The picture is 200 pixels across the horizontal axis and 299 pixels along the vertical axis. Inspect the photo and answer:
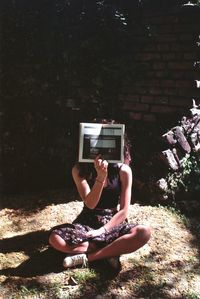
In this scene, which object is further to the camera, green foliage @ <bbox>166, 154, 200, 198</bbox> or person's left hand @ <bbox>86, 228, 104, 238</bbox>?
green foliage @ <bbox>166, 154, 200, 198</bbox>

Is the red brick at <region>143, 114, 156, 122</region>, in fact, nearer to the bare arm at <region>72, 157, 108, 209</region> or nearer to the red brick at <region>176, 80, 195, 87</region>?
the red brick at <region>176, 80, 195, 87</region>

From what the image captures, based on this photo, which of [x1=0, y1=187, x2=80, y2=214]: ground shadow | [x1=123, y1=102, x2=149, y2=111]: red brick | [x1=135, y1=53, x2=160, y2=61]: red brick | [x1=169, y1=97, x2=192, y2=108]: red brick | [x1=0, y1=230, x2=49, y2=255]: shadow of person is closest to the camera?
[x1=0, y1=230, x2=49, y2=255]: shadow of person

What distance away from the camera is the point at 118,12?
14.4ft

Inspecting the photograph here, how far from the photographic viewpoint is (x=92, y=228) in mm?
3334

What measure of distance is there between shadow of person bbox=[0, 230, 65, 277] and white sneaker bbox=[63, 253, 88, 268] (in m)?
0.11

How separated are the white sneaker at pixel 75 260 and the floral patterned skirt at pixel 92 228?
0.11 meters

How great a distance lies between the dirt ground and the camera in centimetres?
296

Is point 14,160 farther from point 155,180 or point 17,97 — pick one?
point 155,180

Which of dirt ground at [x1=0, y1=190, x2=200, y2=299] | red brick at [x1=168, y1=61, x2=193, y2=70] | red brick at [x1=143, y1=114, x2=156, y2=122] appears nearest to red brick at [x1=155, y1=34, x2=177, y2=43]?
red brick at [x1=168, y1=61, x2=193, y2=70]

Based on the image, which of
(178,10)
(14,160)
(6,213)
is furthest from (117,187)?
(178,10)

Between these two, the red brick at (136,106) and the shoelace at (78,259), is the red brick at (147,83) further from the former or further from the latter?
the shoelace at (78,259)

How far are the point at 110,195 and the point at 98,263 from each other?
56cm

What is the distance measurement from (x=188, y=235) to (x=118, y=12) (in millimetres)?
2466

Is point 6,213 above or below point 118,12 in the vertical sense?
below
